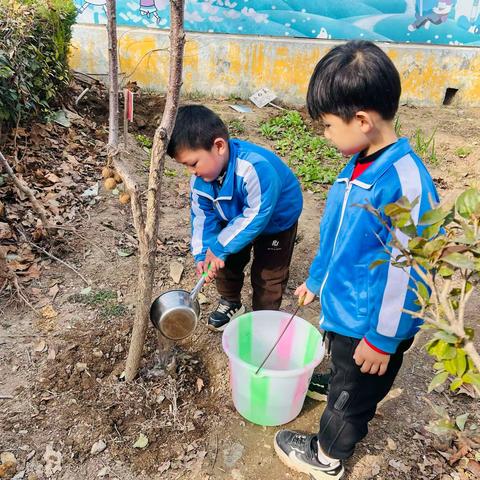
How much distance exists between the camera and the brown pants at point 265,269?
2398 millimetres

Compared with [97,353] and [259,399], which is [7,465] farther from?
[259,399]

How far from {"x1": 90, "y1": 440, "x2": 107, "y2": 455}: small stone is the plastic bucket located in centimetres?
57

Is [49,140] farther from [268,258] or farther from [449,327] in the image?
[449,327]

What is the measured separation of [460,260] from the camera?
0.76 m

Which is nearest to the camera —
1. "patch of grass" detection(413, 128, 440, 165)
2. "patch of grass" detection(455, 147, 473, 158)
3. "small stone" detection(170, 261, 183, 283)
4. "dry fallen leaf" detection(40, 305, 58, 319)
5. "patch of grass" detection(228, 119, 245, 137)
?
"dry fallen leaf" detection(40, 305, 58, 319)

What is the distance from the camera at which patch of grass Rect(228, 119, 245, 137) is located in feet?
A: 17.2

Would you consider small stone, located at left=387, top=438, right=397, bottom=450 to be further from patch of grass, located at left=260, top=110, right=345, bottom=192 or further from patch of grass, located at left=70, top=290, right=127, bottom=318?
patch of grass, located at left=260, top=110, right=345, bottom=192

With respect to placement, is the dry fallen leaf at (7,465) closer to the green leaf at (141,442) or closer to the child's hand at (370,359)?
the green leaf at (141,442)

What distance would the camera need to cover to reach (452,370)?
2.87ft

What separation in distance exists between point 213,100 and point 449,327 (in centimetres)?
580

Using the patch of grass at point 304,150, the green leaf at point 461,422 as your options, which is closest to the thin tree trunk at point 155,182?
the green leaf at point 461,422

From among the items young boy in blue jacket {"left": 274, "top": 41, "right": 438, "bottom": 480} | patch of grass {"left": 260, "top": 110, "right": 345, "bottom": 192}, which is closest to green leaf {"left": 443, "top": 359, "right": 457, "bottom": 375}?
young boy in blue jacket {"left": 274, "top": 41, "right": 438, "bottom": 480}

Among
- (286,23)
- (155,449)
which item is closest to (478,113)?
(286,23)

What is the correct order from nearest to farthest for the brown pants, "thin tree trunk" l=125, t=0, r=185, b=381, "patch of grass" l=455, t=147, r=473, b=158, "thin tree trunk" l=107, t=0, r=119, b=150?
"thin tree trunk" l=125, t=0, r=185, b=381 < "thin tree trunk" l=107, t=0, r=119, b=150 < the brown pants < "patch of grass" l=455, t=147, r=473, b=158
